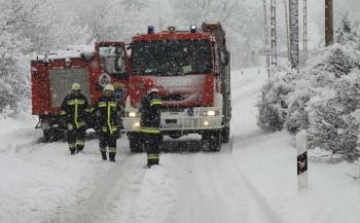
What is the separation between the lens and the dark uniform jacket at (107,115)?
47.2 ft

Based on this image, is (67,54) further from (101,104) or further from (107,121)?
(107,121)

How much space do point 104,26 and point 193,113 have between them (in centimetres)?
4594

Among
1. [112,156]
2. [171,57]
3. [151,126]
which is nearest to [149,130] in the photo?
[151,126]

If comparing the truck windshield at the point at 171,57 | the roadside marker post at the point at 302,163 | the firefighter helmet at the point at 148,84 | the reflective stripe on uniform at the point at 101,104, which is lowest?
the roadside marker post at the point at 302,163

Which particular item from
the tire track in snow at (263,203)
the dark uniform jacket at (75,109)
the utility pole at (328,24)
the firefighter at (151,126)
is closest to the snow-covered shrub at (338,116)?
the tire track in snow at (263,203)

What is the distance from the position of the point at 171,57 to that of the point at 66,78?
5.53 metres

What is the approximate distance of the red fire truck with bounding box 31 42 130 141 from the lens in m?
19.8

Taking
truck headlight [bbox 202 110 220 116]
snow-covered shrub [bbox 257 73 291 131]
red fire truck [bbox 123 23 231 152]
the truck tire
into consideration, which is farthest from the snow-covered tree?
truck headlight [bbox 202 110 220 116]

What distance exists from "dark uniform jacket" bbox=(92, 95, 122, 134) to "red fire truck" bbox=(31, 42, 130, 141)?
524cm

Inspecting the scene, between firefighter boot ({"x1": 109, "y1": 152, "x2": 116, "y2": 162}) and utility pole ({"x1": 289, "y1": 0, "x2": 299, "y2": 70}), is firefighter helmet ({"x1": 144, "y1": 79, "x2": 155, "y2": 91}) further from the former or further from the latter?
utility pole ({"x1": 289, "y1": 0, "x2": 299, "y2": 70})

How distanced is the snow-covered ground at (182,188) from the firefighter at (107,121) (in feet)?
1.37

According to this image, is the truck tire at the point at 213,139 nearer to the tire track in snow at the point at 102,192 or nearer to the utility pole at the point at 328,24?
the tire track in snow at the point at 102,192

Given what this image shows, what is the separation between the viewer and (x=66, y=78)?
19938 millimetres

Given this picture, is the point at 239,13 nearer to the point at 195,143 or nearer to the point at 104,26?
the point at 104,26
